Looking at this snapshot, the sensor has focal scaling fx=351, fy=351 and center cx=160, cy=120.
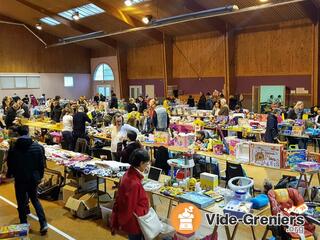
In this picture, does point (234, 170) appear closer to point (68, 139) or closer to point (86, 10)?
point (68, 139)

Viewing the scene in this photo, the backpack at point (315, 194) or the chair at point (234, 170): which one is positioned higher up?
the chair at point (234, 170)

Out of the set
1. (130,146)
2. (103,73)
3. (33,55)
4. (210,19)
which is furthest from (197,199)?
(103,73)

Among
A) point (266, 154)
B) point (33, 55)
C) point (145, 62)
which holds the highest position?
point (33, 55)

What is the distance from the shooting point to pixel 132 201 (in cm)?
282

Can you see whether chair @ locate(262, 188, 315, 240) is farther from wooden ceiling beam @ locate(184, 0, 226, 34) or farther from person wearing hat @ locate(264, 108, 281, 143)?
wooden ceiling beam @ locate(184, 0, 226, 34)

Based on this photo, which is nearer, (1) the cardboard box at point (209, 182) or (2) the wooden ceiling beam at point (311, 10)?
(1) the cardboard box at point (209, 182)

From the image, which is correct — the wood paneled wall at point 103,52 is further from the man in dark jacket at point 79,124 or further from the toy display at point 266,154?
the toy display at point 266,154

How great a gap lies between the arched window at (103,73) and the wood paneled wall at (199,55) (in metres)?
5.68

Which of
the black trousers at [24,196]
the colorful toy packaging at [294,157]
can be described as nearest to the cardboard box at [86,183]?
the black trousers at [24,196]

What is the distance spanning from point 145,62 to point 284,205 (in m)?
16.5

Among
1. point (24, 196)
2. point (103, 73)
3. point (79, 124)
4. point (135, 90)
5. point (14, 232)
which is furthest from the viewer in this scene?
point (103, 73)

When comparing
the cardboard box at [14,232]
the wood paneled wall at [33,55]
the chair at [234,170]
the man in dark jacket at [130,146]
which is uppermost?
the wood paneled wall at [33,55]

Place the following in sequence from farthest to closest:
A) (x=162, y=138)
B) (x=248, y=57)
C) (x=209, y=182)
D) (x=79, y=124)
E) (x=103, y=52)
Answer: (x=103, y=52), (x=248, y=57), (x=79, y=124), (x=162, y=138), (x=209, y=182)

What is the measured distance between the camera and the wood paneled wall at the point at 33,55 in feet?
64.0
